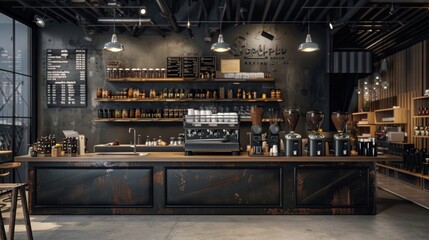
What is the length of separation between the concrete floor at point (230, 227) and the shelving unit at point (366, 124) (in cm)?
715

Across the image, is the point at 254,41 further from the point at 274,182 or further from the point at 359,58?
the point at 274,182

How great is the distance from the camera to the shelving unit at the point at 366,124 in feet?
40.8

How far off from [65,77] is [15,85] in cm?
102

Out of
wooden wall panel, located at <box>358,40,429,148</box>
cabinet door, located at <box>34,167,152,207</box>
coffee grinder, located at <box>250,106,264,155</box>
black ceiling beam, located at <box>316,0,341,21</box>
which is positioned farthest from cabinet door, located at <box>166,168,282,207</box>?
wooden wall panel, located at <box>358,40,429,148</box>

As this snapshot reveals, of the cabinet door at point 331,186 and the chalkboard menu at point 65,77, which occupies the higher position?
the chalkboard menu at point 65,77

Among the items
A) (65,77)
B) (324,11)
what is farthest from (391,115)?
(65,77)

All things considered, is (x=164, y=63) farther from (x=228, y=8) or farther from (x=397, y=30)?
(x=397, y=30)

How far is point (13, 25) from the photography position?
311 inches

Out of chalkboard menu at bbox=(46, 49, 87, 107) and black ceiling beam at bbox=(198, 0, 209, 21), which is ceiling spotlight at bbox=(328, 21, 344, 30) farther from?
chalkboard menu at bbox=(46, 49, 87, 107)

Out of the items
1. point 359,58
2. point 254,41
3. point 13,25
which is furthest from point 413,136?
point 13,25

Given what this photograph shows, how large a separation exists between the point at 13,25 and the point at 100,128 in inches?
106

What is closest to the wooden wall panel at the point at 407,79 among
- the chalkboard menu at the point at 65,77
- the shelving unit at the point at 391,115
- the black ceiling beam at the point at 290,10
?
the shelving unit at the point at 391,115

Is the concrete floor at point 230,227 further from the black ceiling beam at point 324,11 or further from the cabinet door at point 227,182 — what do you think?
the black ceiling beam at point 324,11

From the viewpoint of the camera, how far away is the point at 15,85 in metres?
7.95
